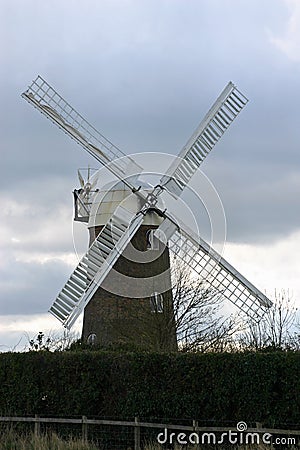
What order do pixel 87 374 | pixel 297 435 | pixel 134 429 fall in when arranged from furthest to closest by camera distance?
pixel 87 374, pixel 134 429, pixel 297 435

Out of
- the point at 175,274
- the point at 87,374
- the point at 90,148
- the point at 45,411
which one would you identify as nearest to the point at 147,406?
the point at 87,374

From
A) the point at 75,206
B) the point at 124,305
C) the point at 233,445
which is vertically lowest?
the point at 233,445

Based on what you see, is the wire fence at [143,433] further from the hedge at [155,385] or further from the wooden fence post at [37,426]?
the hedge at [155,385]

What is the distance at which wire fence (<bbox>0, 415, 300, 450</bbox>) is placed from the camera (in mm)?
15297

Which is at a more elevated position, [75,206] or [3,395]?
[75,206]

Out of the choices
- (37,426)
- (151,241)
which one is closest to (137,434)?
(37,426)

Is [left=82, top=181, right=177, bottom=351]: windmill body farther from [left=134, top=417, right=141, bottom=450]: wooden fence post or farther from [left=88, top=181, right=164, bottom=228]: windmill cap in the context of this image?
[left=134, top=417, right=141, bottom=450]: wooden fence post

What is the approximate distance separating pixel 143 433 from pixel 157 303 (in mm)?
7675

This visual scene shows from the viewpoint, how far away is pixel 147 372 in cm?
1712

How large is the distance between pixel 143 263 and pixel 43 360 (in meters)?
7.28

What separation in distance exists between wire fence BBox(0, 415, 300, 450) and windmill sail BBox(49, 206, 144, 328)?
644cm

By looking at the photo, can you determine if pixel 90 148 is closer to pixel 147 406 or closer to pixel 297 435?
pixel 147 406

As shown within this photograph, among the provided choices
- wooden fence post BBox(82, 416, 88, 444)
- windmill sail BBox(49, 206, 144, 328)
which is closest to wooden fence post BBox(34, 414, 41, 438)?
wooden fence post BBox(82, 416, 88, 444)

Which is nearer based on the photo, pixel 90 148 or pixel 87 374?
pixel 87 374
